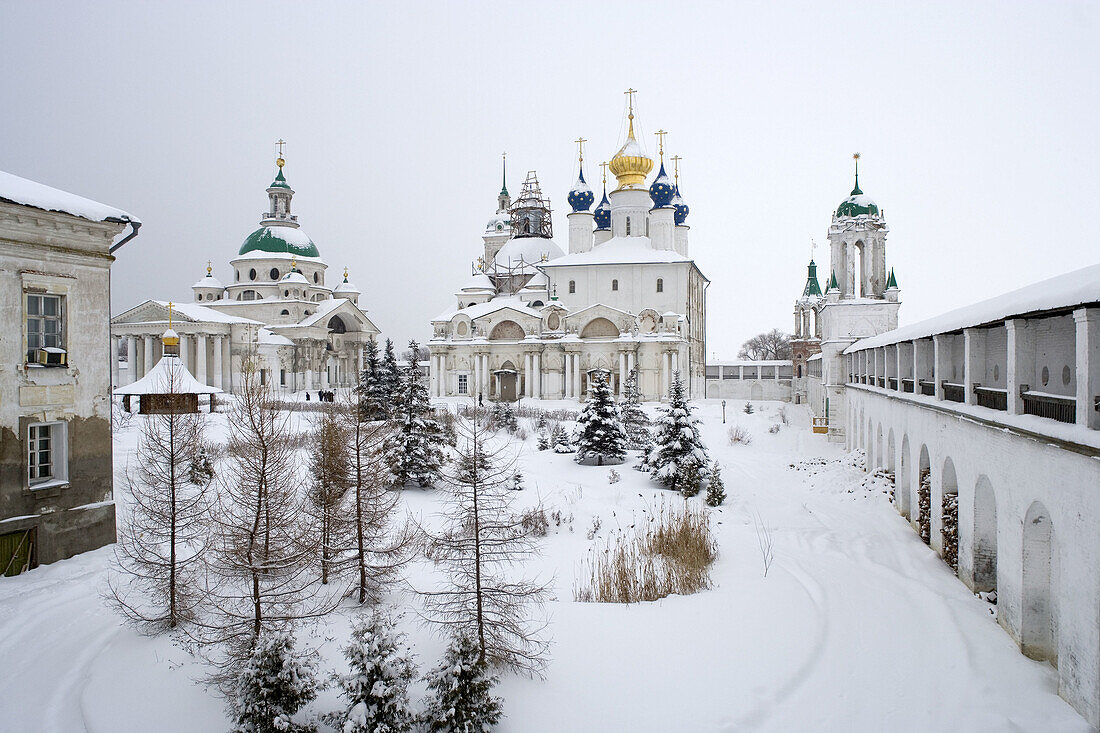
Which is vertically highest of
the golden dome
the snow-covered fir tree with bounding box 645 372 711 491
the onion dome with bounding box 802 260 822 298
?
the golden dome

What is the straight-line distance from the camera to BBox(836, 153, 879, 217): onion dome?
94.5ft

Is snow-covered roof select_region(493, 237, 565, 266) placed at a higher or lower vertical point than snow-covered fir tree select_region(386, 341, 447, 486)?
higher

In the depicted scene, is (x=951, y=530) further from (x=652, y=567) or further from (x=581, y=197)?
(x=581, y=197)

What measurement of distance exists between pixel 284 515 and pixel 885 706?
722 centimetres

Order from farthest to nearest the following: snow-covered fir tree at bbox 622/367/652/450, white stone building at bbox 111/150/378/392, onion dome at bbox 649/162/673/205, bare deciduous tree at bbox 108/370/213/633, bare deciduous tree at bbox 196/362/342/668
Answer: onion dome at bbox 649/162/673/205
white stone building at bbox 111/150/378/392
snow-covered fir tree at bbox 622/367/652/450
bare deciduous tree at bbox 108/370/213/633
bare deciduous tree at bbox 196/362/342/668

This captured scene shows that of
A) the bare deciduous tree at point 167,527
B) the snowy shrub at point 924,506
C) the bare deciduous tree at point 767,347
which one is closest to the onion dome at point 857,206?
the snowy shrub at point 924,506

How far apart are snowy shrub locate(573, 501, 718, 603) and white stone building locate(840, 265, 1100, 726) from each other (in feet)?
12.6

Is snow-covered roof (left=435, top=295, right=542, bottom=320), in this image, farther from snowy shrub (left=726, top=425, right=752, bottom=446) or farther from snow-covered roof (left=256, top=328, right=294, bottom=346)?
snowy shrub (left=726, top=425, right=752, bottom=446)

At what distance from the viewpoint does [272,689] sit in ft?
21.7

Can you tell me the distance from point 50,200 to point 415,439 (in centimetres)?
980

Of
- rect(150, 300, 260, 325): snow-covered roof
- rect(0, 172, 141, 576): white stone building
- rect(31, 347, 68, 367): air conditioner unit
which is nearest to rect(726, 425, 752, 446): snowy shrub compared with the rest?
rect(0, 172, 141, 576): white stone building

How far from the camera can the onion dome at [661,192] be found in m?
48.8

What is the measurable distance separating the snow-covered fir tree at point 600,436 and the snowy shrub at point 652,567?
27.2 ft

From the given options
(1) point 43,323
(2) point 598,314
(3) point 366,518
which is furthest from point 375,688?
(2) point 598,314
